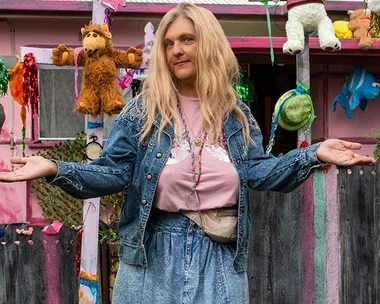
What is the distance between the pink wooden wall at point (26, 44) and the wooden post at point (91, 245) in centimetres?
436

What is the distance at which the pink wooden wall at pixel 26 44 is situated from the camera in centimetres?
876

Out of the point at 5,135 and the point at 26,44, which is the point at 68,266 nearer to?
the point at 5,135

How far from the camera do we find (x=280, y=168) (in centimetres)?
283

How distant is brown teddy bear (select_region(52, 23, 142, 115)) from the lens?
4430 millimetres

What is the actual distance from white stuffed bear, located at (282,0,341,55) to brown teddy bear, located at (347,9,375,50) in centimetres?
315

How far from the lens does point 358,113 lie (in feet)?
31.8

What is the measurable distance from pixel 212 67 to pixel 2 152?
6.64 m

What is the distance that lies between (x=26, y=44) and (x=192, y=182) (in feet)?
21.4

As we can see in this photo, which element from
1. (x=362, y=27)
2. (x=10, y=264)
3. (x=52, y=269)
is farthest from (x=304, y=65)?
(x=362, y=27)

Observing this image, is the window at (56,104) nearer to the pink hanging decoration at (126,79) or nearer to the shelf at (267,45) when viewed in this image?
the shelf at (267,45)

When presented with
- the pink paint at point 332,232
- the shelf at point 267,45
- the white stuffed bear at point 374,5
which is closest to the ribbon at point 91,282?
the pink paint at point 332,232

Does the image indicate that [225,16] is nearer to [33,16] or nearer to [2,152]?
[33,16]

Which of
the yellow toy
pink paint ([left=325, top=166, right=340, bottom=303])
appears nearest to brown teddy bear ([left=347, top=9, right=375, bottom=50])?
the yellow toy

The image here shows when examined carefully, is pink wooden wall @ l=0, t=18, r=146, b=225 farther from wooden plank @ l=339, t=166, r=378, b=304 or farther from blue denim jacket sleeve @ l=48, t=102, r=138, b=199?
blue denim jacket sleeve @ l=48, t=102, r=138, b=199
